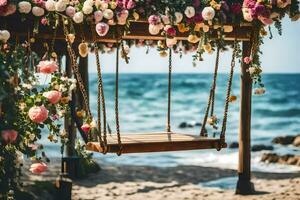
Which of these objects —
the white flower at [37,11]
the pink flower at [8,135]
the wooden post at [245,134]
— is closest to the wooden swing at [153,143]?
the white flower at [37,11]

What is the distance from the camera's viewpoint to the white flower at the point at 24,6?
4809mm

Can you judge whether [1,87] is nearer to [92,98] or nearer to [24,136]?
[24,136]

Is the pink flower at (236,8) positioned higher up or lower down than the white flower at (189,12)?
higher up

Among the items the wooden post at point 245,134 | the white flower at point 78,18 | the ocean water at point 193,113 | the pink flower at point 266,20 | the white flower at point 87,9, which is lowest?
the ocean water at point 193,113

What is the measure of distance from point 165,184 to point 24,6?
19.5ft

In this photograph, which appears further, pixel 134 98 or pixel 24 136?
pixel 134 98

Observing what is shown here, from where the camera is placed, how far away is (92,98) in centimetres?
4128

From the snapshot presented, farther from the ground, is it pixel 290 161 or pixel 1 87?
pixel 1 87

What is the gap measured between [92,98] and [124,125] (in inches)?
523

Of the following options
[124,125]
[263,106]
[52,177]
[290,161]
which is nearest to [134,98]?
[263,106]

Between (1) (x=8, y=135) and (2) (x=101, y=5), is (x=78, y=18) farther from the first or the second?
(1) (x=8, y=135)

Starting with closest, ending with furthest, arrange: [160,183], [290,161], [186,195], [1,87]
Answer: [1,87] → [186,195] → [160,183] → [290,161]

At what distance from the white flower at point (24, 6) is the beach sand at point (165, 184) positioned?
13.5 ft

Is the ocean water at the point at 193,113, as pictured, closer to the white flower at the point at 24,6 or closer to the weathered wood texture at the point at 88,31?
the weathered wood texture at the point at 88,31
